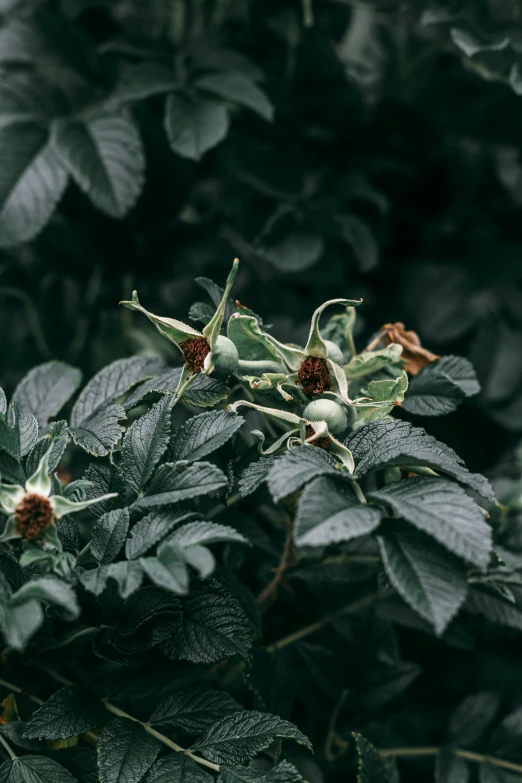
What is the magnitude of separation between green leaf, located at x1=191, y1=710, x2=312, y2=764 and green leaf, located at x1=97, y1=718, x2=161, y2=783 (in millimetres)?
37

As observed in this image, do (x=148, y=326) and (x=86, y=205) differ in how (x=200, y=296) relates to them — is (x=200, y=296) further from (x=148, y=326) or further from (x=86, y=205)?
A: (x=86, y=205)

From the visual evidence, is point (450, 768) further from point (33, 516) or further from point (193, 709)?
point (33, 516)

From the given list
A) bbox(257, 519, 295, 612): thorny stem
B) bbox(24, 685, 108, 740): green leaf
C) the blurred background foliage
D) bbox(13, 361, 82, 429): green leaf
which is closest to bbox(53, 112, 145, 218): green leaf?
the blurred background foliage

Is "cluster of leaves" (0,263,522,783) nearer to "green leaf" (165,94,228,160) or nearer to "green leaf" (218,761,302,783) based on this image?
"green leaf" (218,761,302,783)

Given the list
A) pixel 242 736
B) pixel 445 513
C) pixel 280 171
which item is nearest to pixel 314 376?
pixel 445 513

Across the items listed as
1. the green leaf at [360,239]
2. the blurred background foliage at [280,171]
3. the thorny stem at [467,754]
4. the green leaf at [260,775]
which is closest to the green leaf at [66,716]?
the green leaf at [260,775]

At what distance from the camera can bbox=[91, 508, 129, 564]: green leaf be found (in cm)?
56

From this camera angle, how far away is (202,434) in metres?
0.60

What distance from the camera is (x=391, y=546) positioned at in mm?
531

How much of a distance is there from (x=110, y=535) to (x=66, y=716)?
152mm

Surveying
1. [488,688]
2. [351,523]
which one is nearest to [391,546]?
[351,523]

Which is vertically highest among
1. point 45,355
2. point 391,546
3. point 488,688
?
point 391,546

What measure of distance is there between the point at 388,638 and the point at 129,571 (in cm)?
39

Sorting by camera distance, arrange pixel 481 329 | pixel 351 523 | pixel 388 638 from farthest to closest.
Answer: pixel 481 329 → pixel 388 638 → pixel 351 523
